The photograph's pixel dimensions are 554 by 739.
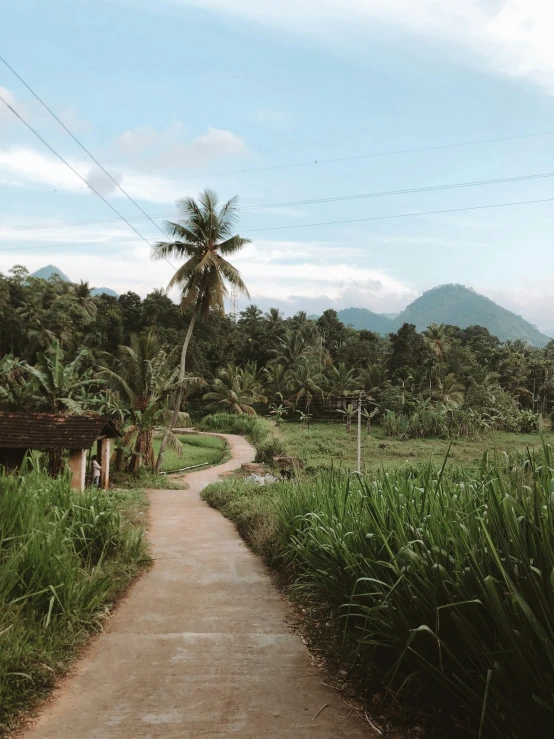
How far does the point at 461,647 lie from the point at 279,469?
1923cm

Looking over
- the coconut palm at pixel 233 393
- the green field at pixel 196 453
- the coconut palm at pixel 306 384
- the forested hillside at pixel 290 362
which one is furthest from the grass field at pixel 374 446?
the coconut palm at pixel 233 393

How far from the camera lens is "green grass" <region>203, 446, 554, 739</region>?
2.45m

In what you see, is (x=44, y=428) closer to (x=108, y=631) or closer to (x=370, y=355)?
(x=108, y=631)

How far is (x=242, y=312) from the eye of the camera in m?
59.6

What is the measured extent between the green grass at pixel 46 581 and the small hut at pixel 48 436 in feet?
20.6

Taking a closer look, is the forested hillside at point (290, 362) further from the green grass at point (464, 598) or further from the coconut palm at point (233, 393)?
the green grass at point (464, 598)

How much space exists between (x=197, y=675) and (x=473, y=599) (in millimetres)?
2119

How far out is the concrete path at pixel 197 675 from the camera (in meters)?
3.19

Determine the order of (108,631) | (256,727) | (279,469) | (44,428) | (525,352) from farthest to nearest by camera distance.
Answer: (525,352)
(279,469)
(44,428)
(108,631)
(256,727)

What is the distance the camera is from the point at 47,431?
44.0 ft

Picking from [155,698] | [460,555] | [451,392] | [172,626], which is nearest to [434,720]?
[460,555]

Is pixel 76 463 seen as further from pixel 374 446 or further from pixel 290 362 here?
pixel 290 362

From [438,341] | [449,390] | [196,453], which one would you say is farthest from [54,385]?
[438,341]

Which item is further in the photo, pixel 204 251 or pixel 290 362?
pixel 290 362
